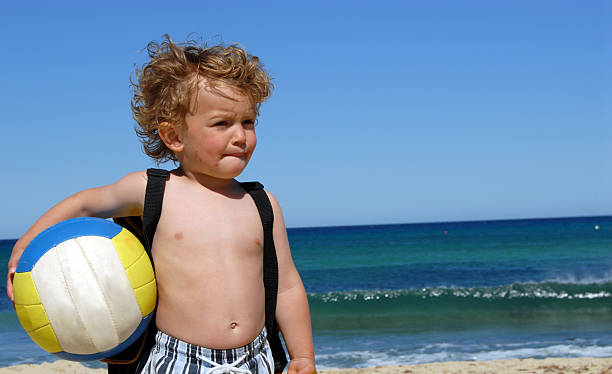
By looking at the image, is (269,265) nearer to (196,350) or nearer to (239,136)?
(196,350)

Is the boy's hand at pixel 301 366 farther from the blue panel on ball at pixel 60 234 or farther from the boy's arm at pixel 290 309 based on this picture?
the blue panel on ball at pixel 60 234

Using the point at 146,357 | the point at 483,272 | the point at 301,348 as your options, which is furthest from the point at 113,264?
the point at 483,272

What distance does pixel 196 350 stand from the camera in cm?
242

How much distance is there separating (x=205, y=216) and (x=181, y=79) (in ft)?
1.94

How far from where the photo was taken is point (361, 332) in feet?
34.9

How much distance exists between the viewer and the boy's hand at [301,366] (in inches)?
104

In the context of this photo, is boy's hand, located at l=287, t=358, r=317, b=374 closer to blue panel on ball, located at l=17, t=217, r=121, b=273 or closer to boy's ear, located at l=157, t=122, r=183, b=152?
blue panel on ball, located at l=17, t=217, r=121, b=273

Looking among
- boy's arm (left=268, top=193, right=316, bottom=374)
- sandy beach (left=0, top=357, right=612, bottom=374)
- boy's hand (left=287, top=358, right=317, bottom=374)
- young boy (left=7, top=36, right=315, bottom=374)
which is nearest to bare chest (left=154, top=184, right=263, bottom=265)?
young boy (left=7, top=36, right=315, bottom=374)

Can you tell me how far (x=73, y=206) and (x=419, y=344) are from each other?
7770mm

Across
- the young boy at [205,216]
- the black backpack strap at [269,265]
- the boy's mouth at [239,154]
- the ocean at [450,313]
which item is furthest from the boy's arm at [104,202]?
the ocean at [450,313]

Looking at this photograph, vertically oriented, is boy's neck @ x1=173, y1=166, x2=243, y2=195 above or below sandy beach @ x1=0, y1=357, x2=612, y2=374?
above

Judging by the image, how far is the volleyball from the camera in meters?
2.26

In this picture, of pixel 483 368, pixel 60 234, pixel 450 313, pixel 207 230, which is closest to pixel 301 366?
pixel 207 230

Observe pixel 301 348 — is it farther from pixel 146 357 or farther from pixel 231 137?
pixel 231 137
